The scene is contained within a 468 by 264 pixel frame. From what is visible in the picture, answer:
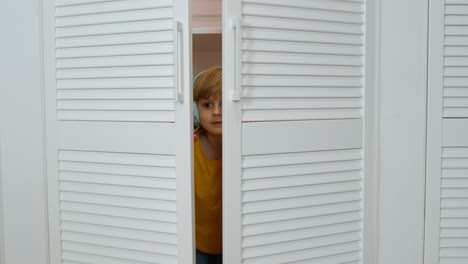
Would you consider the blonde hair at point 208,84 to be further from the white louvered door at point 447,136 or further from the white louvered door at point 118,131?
the white louvered door at point 447,136

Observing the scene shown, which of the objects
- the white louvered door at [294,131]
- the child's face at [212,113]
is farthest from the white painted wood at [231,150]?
the child's face at [212,113]

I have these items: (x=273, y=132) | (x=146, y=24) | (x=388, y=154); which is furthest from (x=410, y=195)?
(x=146, y=24)

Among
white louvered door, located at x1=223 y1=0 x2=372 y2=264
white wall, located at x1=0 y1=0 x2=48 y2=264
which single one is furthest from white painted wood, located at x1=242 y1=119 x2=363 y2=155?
white wall, located at x1=0 y1=0 x2=48 y2=264

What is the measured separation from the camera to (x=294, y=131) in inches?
40.9

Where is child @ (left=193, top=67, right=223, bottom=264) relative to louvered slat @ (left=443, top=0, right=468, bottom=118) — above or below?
below

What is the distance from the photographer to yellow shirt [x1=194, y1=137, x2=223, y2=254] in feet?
4.55

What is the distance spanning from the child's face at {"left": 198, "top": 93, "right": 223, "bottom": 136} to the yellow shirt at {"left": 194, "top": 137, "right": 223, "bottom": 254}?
10 centimetres

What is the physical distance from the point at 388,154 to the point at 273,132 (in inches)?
14.6

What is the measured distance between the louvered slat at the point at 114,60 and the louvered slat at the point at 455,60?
82 cm

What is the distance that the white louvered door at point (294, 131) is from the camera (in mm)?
990

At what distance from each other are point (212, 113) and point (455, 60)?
81 centimetres

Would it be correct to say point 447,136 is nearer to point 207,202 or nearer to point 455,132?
point 455,132

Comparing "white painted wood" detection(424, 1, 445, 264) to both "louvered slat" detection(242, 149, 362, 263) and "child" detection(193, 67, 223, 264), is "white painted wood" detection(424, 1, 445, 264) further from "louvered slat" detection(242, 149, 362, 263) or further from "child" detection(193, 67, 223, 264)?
"child" detection(193, 67, 223, 264)

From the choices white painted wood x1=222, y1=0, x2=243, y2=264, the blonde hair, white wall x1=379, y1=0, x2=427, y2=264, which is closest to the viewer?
white painted wood x1=222, y1=0, x2=243, y2=264
